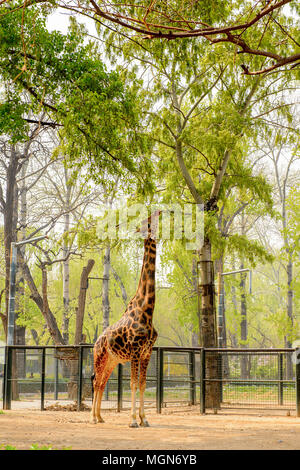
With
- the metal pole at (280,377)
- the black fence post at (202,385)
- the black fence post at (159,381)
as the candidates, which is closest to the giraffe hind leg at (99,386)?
the black fence post at (159,381)

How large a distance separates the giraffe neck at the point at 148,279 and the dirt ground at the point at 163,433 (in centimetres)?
205

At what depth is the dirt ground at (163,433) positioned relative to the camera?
7453 mm

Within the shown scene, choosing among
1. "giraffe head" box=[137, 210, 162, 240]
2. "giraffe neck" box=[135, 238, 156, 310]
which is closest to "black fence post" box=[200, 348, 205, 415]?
"giraffe neck" box=[135, 238, 156, 310]

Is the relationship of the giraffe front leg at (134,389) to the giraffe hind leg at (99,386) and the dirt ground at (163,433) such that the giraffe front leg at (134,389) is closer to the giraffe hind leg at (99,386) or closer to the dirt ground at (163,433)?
the dirt ground at (163,433)

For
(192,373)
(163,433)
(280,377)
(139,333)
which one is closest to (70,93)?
(139,333)

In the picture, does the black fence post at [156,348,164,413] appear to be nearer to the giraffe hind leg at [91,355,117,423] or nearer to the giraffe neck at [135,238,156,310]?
the giraffe hind leg at [91,355,117,423]

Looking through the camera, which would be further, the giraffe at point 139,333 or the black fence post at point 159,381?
the black fence post at point 159,381

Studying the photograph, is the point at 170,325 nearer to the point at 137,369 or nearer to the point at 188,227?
the point at 188,227

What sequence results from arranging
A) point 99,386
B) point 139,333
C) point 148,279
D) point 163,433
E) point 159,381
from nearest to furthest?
point 163,433
point 139,333
point 148,279
point 99,386
point 159,381

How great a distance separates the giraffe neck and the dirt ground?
6.72 feet

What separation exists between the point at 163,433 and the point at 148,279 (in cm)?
252

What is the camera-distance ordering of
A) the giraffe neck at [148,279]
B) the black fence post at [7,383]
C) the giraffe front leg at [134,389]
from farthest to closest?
1. the black fence post at [7,383]
2. the giraffe neck at [148,279]
3. the giraffe front leg at [134,389]

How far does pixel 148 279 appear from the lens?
10.1m

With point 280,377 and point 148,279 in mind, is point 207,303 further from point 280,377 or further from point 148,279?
point 148,279
